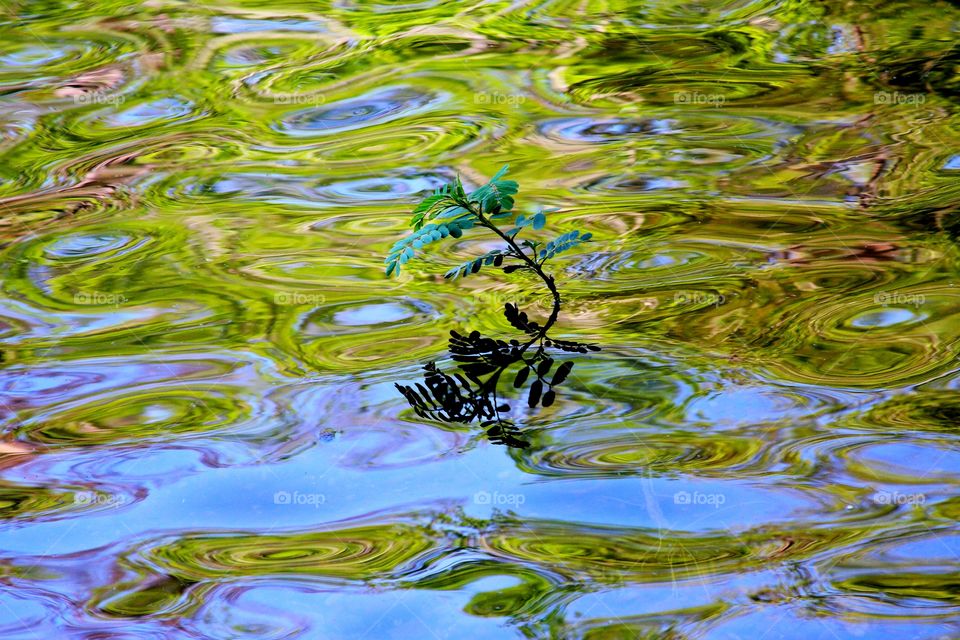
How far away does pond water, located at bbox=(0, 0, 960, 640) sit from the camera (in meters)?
1.40

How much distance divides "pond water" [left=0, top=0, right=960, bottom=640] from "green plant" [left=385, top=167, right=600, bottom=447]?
0.16 feet

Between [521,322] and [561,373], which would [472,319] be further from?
[561,373]

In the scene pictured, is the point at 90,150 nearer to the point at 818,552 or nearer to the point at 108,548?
the point at 108,548

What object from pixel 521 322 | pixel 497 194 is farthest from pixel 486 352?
pixel 497 194

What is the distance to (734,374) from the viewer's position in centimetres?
177

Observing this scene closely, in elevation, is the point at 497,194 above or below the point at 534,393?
above

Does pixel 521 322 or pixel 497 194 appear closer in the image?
pixel 497 194

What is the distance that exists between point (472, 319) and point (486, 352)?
169 millimetres

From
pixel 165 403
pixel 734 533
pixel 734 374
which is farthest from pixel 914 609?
pixel 165 403

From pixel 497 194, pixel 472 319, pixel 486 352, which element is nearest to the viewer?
pixel 497 194

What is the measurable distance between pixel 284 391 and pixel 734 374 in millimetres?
859

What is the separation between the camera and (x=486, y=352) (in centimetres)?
182

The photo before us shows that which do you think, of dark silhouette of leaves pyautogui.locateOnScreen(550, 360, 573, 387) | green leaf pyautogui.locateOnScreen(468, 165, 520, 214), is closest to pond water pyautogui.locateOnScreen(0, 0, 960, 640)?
dark silhouette of leaves pyautogui.locateOnScreen(550, 360, 573, 387)

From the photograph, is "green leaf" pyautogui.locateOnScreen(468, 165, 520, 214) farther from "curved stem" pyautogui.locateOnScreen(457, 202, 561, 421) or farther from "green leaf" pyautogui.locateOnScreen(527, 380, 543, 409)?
"green leaf" pyautogui.locateOnScreen(527, 380, 543, 409)
